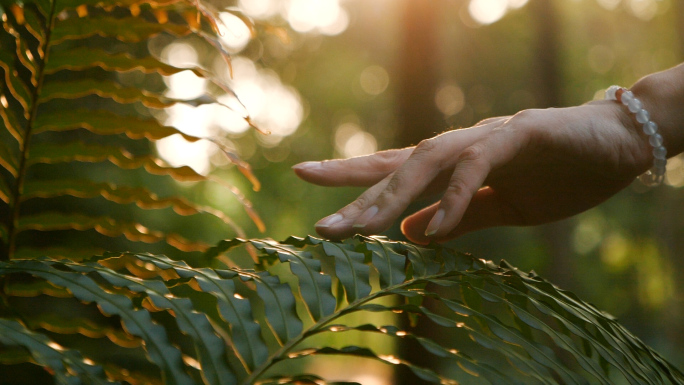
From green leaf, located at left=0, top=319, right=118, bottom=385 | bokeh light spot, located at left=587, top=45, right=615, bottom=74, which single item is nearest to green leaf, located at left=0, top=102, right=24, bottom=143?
green leaf, located at left=0, top=319, right=118, bottom=385

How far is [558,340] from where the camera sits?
2.56 ft

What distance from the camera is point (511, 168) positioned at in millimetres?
1269

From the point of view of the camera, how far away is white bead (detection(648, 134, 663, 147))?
1.34 m

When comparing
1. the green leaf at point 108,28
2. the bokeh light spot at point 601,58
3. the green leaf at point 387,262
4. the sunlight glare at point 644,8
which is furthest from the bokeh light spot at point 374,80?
the green leaf at point 387,262

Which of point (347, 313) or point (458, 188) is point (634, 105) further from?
point (347, 313)

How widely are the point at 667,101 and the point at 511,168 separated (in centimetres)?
46

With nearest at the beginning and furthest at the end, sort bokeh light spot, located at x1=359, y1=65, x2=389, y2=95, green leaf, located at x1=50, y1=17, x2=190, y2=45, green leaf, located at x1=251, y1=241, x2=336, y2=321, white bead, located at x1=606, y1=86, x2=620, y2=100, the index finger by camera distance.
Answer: green leaf, located at x1=251, y1=241, x2=336, y2=321 < green leaf, located at x1=50, y1=17, x2=190, y2=45 < the index finger < white bead, located at x1=606, y1=86, x2=620, y2=100 < bokeh light spot, located at x1=359, y1=65, x2=389, y2=95

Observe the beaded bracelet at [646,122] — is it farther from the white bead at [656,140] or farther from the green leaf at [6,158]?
the green leaf at [6,158]

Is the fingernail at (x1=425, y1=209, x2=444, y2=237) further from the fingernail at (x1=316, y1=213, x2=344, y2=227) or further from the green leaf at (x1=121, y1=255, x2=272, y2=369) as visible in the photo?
the green leaf at (x1=121, y1=255, x2=272, y2=369)

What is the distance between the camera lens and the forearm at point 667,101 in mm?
1341

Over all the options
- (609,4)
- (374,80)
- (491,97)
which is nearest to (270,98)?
(374,80)

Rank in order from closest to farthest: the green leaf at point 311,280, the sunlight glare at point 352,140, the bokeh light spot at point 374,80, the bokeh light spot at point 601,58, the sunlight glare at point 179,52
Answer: the green leaf at point 311,280 < the sunlight glare at point 179,52 < the bokeh light spot at point 601,58 < the bokeh light spot at point 374,80 < the sunlight glare at point 352,140

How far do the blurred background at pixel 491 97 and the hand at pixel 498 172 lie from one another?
5946 millimetres

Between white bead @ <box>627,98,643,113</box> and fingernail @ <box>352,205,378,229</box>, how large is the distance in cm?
75
